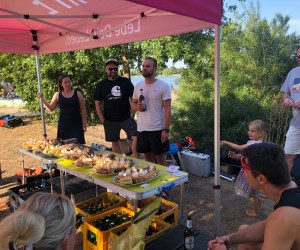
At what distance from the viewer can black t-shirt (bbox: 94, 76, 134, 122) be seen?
14.1 ft

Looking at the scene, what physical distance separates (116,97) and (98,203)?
1.60 m

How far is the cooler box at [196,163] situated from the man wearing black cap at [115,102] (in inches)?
46.2

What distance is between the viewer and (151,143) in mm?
3844

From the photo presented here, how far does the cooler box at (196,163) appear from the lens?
195 inches

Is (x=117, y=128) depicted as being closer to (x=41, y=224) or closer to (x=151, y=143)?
(x=151, y=143)

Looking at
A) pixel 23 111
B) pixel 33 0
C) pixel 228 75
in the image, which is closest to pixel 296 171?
pixel 228 75

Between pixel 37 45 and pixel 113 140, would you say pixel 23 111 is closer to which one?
pixel 37 45

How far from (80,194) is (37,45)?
2828 millimetres

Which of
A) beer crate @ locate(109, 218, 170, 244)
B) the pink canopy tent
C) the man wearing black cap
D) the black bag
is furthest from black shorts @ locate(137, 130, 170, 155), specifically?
the black bag

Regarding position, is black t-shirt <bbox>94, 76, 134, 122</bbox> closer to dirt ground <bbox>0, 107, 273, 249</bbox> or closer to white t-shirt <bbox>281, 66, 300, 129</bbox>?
dirt ground <bbox>0, 107, 273, 249</bbox>

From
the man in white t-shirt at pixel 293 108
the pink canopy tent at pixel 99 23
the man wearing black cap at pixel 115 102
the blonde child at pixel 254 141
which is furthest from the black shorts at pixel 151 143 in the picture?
the man in white t-shirt at pixel 293 108

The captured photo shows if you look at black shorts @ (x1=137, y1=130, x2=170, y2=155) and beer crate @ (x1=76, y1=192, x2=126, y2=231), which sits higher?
black shorts @ (x1=137, y1=130, x2=170, y2=155)

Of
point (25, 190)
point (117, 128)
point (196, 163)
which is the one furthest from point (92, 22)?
point (196, 163)

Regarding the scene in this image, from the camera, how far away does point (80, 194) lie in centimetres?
435
